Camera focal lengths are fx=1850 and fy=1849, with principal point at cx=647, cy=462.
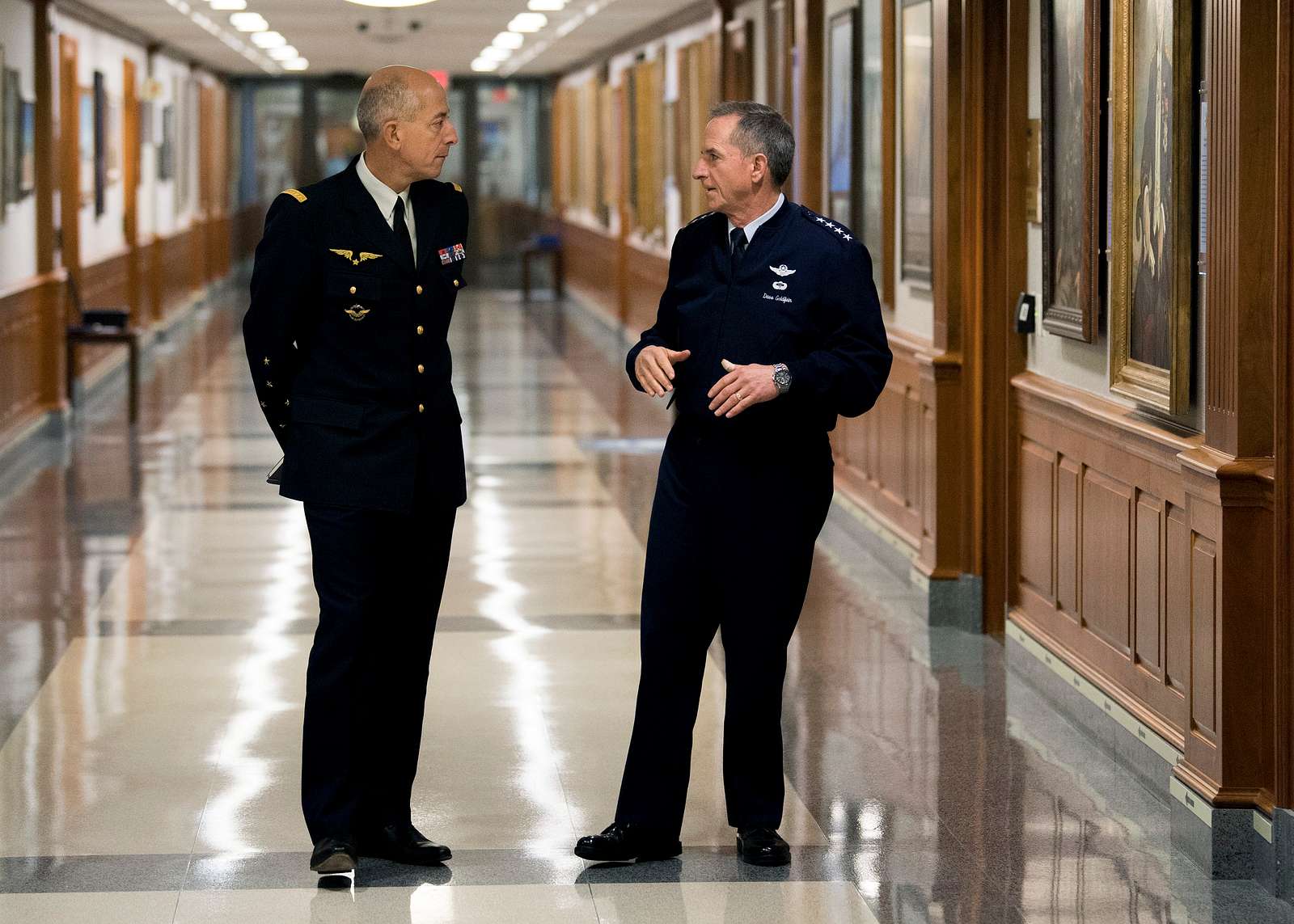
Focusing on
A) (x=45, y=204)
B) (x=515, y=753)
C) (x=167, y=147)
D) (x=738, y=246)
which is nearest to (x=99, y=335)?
(x=45, y=204)

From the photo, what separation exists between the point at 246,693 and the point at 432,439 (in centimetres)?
198

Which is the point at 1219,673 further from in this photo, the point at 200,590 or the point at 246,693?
the point at 200,590

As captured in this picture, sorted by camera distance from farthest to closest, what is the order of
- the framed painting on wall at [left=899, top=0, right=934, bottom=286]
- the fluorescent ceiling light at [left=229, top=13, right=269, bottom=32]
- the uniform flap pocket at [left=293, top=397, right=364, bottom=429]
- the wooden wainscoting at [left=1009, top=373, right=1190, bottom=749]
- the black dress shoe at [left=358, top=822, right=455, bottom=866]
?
the fluorescent ceiling light at [left=229, top=13, right=269, bottom=32] < the framed painting on wall at [left=899, top=0, right=934, bottom=286] < the wooden wainscoting at [left=1009, top=373, right=1190, bottom=749] < the black dress shoe at [left=358, top=822, right=455, bottom=866] < the uniform flap pocket at [left=293, top=397, right=364, bottom=429]

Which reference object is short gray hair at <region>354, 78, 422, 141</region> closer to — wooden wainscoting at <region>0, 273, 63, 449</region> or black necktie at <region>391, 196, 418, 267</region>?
black necktie at <region>391, 196, 418, 267</region>

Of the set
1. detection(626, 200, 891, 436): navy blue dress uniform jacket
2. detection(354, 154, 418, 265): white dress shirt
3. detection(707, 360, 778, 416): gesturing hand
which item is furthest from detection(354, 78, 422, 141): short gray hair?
detection(707, 360, 778, 416): gesturing hand

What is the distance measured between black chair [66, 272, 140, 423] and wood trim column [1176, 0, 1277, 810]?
9161mm

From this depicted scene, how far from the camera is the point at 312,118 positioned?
1111 inches

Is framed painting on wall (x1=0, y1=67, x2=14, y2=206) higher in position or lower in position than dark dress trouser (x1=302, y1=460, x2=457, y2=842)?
higher

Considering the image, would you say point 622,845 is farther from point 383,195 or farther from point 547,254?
point 547,254

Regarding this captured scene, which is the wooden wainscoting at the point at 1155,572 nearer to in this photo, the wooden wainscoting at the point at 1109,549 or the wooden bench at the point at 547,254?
the wooden wainscoting at the point at 1109,549

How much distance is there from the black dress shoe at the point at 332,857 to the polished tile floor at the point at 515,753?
57 millimetres

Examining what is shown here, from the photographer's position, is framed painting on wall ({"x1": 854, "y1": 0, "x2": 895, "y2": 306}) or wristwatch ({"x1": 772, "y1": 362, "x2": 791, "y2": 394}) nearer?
wristwatch ({"x1": 772, "y1": 362, "x2": 791, "y2": 394})

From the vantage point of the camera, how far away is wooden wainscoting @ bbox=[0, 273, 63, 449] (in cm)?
1060

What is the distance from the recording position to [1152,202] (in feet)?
15.3
